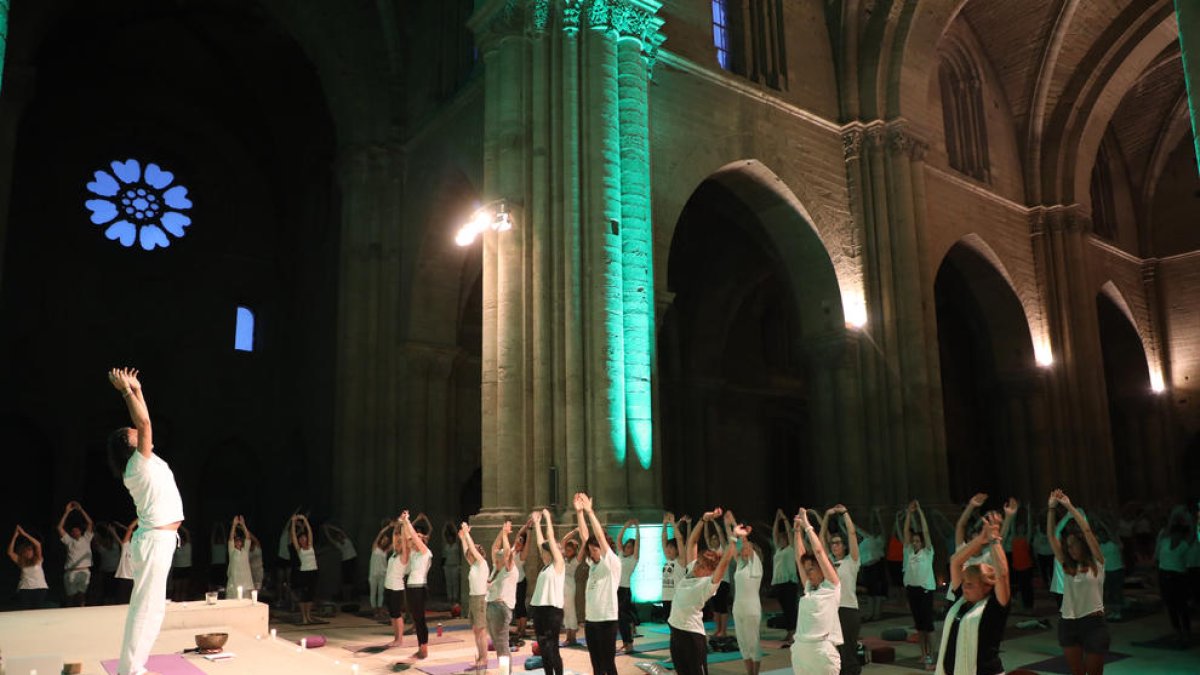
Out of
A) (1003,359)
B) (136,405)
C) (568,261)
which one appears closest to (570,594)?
(568,261)

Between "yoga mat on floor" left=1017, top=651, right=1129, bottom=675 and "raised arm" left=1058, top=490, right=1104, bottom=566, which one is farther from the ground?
"raised arm" left=1058, top=490, right=1104, bottom=566

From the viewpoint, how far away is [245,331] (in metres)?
28.9

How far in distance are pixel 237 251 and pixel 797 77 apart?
17.3 metres

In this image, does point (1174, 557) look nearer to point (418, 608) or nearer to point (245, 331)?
point (418, 608)

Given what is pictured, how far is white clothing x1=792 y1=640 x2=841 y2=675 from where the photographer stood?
286 inches

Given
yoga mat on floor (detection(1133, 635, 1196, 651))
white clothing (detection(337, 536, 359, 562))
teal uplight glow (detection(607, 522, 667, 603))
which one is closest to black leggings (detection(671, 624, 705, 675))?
teal uplight glow (detection(607, 522, 667, 603))

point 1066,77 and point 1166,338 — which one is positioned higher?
point 1066,77

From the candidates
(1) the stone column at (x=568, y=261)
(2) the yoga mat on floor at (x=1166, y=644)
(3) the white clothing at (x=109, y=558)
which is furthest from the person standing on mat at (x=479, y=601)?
(3) the white clothing at (x=109, y=558)

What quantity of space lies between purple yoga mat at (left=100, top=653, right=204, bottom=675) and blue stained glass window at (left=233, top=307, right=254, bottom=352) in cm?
2201

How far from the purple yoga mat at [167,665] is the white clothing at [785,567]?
759cm

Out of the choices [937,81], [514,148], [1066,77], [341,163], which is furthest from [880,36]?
[341,163]

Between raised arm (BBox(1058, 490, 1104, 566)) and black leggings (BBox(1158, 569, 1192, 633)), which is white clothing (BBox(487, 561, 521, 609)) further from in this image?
black leggings (BBox(1158, 569, 1192, 633))

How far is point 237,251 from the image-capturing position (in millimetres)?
28797

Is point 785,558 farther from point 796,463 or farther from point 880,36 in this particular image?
point 796,463
